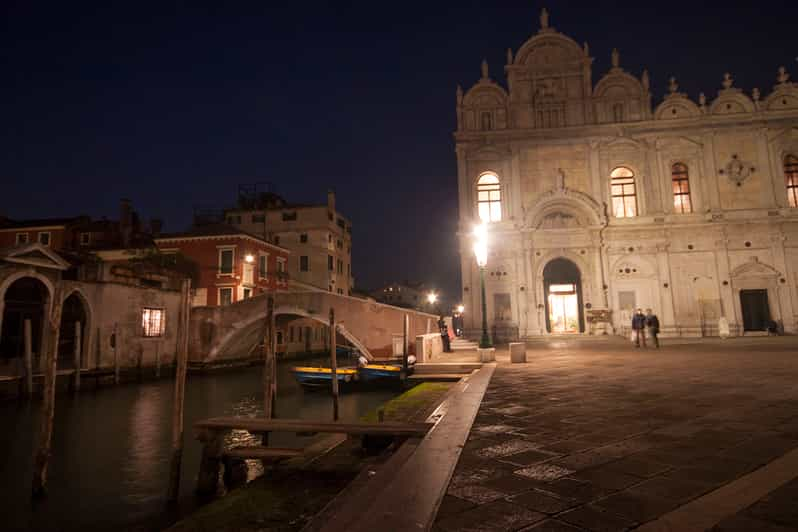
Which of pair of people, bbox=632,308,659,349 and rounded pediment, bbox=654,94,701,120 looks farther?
rounded pediment, bbox=654,94,701,120

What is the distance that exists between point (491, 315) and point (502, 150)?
8523 millimetres

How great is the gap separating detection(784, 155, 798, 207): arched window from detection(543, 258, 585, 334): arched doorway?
10.8m

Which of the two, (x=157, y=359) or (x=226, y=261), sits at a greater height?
(x=226, y=261)

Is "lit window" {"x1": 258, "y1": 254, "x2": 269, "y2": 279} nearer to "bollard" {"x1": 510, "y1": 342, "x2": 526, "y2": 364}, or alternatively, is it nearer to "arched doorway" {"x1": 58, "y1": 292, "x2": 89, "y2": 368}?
"arched doorway" {"x1": 58, "y1": 292, "x2": 89, "y2": 368}

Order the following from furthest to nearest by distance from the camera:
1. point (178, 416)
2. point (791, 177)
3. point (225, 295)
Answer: point (225, 295), point (791, 177), point (178, 416)

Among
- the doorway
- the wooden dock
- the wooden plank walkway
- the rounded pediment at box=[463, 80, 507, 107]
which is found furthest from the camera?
the rounded pediment at box=[463, 80, 507, 107]

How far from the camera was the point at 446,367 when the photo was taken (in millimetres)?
12930

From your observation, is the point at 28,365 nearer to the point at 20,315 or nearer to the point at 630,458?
the point at 20,315

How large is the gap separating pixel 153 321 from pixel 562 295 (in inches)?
816

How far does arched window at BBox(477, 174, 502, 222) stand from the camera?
23.5 m

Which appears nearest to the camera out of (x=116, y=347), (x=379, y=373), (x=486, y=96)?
(x=379, y=373)

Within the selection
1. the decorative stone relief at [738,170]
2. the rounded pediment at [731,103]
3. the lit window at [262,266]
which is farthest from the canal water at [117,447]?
the rounded pediment at [731,103]

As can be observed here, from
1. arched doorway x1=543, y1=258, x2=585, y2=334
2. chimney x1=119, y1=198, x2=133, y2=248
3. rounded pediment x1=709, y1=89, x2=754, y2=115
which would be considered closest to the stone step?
arched doorway x1=543, y1=258, x2=585, y2=334

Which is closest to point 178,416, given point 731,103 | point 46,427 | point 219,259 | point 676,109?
point 46,427
